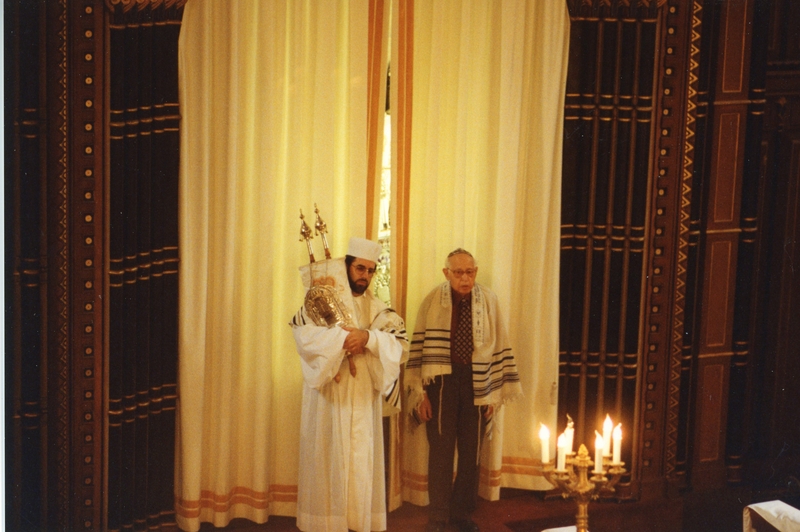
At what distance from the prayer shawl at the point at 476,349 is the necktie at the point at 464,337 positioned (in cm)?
3

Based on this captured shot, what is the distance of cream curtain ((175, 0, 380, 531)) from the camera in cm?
485

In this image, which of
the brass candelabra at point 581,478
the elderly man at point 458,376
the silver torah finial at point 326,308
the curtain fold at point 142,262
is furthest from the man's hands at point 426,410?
the brass candelabra at point 581,478

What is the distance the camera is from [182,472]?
495 cm

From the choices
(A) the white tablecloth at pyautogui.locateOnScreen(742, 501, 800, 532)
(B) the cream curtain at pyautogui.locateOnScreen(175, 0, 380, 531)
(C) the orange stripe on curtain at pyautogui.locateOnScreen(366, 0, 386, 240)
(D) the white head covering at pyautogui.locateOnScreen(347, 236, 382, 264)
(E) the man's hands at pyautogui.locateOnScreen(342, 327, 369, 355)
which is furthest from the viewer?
(C) the orange stripe on curtain at pyautogui.locateOnScreen(366, 0, 386, 240)

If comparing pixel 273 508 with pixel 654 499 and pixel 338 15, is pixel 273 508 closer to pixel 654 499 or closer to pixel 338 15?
pixel 654 499

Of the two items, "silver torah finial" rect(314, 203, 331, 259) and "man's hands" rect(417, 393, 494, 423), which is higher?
"silver torah finial" rect(314, 203, 331, 259)

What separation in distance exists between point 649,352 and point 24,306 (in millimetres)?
3405

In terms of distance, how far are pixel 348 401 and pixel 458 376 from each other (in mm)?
636

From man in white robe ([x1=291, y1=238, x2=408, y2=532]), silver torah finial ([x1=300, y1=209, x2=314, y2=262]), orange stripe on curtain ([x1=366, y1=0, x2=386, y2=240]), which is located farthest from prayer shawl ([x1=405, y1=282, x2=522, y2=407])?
silver torah finial ([x1=300, y1=209, x2=314, y2=262])

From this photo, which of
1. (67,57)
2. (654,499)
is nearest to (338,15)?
(67,57)

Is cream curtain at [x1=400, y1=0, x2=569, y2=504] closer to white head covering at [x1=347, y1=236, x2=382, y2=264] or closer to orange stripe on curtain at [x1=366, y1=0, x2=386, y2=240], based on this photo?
orange stripe on curtain at [x1=366, y1=0, x2=386, y2=240]

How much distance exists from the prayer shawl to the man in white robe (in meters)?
0.20

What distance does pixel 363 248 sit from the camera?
4.73 metres

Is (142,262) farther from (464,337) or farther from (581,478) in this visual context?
(581,478)
